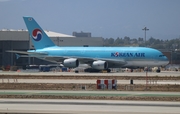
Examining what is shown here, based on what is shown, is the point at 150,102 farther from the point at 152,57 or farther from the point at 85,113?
the point at 152,57

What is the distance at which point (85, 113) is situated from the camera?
25.9m

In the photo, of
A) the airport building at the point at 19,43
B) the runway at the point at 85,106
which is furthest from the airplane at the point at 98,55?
the runway at the point at 85,106

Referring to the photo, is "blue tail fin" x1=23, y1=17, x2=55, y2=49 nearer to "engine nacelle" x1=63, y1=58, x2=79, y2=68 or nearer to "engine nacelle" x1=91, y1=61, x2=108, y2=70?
"engine nacelle" x1=63, y1=58, x2=79, y2=68

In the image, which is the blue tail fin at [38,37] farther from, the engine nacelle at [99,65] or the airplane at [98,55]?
the engine nacelle at [99,65]

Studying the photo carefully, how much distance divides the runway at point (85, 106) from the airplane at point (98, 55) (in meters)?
45.5

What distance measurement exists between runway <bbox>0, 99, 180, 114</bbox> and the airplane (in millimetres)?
45538

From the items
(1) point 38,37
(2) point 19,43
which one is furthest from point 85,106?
(2) point 19,43

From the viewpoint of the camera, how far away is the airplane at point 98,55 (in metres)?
77.1

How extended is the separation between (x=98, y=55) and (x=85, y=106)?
52535 millimetres

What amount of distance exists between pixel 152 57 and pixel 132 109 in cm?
4944

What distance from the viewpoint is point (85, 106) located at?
96.2 feet

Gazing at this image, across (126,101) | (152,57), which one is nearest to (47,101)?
(126,101)

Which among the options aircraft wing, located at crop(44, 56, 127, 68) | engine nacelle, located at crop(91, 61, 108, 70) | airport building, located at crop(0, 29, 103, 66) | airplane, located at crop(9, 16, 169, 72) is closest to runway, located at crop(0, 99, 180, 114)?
engine nacelle, located at crop(91, 61, 108, 70)

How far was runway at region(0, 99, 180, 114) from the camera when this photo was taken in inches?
1053
